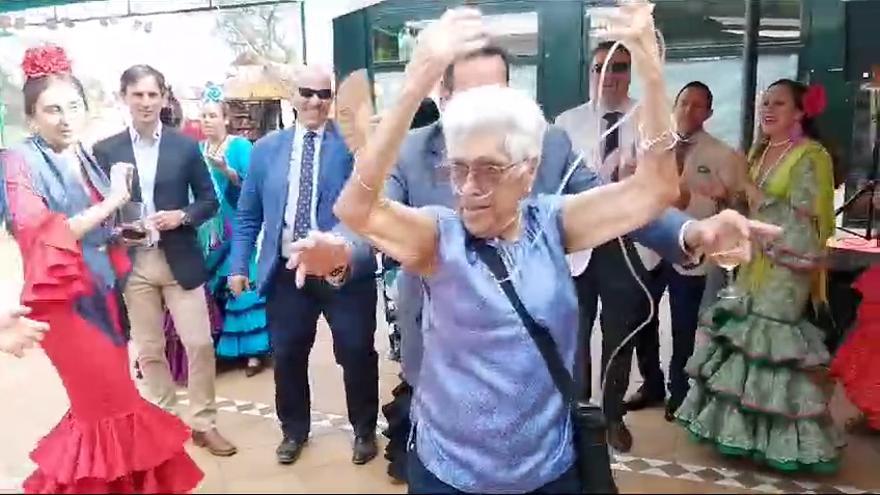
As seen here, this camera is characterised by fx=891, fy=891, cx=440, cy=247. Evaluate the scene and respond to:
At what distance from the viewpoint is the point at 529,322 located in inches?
41.8

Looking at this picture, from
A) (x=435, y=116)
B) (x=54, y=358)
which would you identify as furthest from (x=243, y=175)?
(x=435, y=116)

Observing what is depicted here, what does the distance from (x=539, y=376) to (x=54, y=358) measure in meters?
1.05

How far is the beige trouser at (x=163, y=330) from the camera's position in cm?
201

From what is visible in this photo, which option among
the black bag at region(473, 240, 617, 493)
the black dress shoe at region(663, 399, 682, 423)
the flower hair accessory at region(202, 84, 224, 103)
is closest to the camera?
the black bag at region(473, 240, 617, 493)

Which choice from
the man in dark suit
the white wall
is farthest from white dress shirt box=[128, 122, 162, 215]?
Answer: the white wall

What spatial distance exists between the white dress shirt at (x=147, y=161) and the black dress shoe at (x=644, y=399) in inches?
57.7

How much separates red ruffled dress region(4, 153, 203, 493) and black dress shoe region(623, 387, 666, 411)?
133 cm

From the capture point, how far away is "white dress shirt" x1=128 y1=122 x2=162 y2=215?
1908mm

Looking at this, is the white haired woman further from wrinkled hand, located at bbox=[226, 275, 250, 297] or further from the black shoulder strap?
wrinkled hand, located at bbox=[226, 275, 250, 297]

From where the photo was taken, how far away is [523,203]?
1121 mm

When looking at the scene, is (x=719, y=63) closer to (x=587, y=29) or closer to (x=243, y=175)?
(x=587, y=29)

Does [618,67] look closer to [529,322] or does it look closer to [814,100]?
[529,322]

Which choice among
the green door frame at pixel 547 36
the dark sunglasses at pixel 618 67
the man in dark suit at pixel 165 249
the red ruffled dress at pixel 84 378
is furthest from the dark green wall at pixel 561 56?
the red ruffled dress at pixel 84 378

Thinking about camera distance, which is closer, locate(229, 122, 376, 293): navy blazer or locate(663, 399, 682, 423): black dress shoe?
locate(229, 122, 376, 293): navy blazer
